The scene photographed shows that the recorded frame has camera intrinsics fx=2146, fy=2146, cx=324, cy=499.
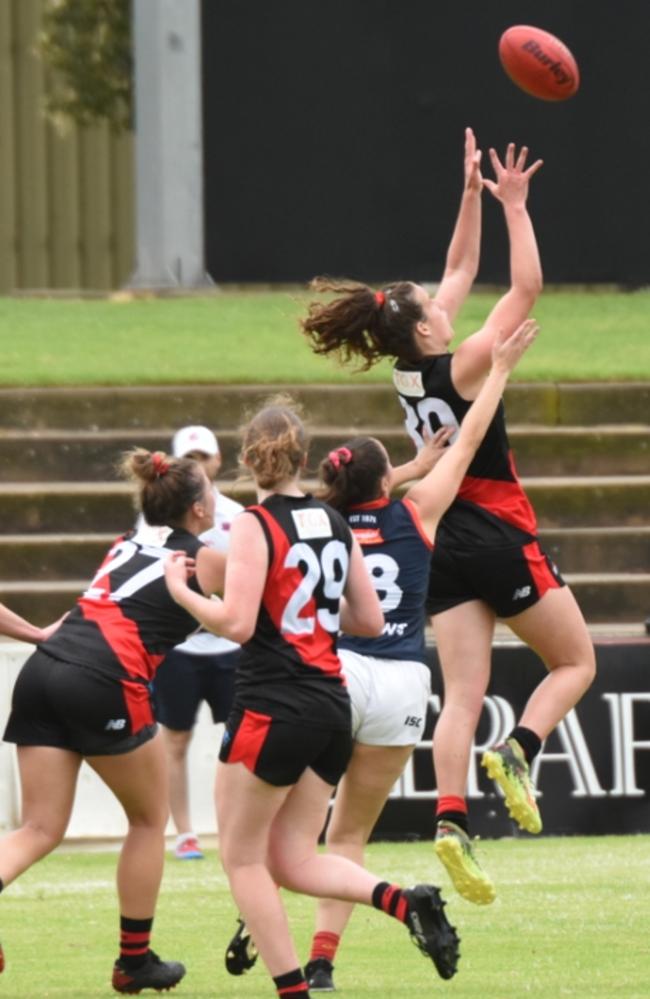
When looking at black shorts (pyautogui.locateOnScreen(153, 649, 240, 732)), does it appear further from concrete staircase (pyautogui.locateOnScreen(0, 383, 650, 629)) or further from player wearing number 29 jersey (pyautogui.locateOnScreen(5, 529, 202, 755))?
player wearing number 29 jersey (pyautogui.locateOnScreen(5, 529, 202, 755))

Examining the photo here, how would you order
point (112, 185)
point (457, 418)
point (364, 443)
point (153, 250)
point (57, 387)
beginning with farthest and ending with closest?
point (112, 185), point (153, 250), point (57, 387), point (457, 418), point (364, 443)

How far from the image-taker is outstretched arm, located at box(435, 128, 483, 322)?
722cm

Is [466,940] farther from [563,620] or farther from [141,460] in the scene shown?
[141,460]

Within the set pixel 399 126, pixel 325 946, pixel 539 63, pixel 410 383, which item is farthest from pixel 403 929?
pixel 399 126

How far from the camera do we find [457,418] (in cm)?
688

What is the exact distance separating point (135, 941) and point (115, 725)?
29.0 inches

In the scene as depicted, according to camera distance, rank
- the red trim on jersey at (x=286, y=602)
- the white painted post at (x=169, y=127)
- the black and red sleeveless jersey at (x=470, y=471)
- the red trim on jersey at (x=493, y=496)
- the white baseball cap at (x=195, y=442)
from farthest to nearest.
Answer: the white painted post at (x=169, y=127)
the white baseball cap at (x=195, y=442)
the red trim on jersey at (x=493, y=496)
the black and red sleeveless jersey at (x=470, y=471)
the red trim on jersey at (x=286, y=602)

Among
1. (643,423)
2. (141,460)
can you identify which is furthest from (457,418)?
(643,423)

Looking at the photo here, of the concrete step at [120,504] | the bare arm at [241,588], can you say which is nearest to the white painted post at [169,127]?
the concrete step at [120,504]

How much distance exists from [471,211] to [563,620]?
1.45 m

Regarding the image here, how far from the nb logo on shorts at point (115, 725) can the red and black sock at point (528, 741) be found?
142cm

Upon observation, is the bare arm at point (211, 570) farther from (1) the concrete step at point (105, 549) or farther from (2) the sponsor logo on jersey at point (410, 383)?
(1) the concrete step at point (105, 549)

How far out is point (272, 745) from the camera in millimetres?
5719

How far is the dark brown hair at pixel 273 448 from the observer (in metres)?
5.82
